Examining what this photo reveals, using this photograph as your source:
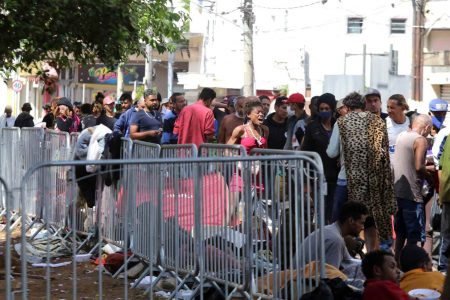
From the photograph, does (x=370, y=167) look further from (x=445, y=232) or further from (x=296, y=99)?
(x=296, y=99)

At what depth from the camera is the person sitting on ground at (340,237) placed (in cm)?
780

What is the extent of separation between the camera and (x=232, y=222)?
27.5 feet

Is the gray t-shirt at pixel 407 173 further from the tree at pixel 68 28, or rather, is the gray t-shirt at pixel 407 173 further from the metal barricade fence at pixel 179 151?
the tree at pixel 68 28

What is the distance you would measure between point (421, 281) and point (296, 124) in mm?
6474

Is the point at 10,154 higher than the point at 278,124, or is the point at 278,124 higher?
the point at 278,124

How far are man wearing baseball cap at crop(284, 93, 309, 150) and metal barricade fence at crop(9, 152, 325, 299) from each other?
5.24m

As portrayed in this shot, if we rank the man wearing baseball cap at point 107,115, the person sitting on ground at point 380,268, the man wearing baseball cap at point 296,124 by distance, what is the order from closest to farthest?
the person sitting on ground at point 380,268, the man wearing baseball cap at point 296,124, the man wearing baseball cap at point 107,115

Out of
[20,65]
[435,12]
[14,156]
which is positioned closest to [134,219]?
[20,65]

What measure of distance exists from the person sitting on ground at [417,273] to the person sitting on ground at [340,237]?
19.1 inches

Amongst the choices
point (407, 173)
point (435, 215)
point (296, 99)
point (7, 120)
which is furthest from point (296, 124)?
point (7, 120)

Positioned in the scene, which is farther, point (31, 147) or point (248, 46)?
point (248, 46)

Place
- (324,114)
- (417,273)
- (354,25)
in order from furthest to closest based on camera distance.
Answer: (354,25), (324,114), (417,273)

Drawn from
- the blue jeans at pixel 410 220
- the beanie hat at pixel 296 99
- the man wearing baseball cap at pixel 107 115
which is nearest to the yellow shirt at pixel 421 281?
the blue jeans at pixel 410 220

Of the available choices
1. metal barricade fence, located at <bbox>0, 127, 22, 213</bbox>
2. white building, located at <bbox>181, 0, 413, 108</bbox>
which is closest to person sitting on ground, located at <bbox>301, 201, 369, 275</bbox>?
metal barricade fence, located at <bbox>0, 127, 22, 213</bbox>
